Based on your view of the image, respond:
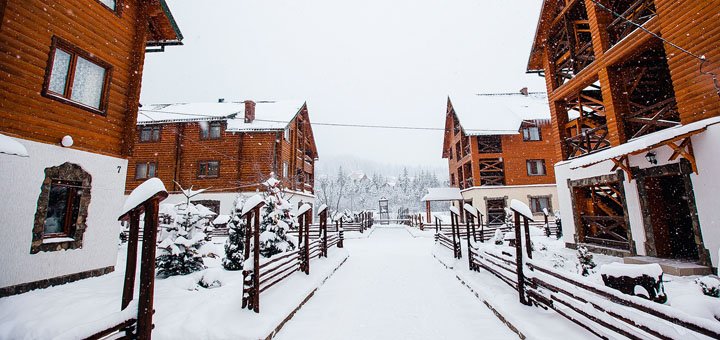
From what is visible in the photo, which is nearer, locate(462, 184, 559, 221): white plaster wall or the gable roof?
the gable roof

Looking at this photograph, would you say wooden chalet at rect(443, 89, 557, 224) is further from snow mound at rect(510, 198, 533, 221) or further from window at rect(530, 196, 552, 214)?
snow mound at rect(510, 198, 533, 221)

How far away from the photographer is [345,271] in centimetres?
1016

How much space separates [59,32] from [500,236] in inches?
684

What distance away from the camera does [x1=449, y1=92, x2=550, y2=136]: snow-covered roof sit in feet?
82.3

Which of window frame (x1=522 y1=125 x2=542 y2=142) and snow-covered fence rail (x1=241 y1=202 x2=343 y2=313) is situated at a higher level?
window frame (x1=522 y1=125 x2=542 y2=142)

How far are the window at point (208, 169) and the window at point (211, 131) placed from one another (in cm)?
204

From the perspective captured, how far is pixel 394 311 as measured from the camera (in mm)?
5984

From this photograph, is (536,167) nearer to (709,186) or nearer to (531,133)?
(531,133)

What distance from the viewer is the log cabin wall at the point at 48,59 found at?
21.1ft

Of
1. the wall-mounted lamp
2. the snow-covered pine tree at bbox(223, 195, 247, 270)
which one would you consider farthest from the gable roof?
the snow-covered pine tree at bbox(223, 195, 247, 270)

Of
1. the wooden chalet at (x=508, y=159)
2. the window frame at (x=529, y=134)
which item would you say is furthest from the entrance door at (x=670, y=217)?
the window frame at (x=529, y=134)

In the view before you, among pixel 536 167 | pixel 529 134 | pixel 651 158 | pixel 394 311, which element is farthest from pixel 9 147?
pixel 529 134

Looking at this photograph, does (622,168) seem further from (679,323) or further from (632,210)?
(679,323)

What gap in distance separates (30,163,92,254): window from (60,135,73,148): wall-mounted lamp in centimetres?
47
